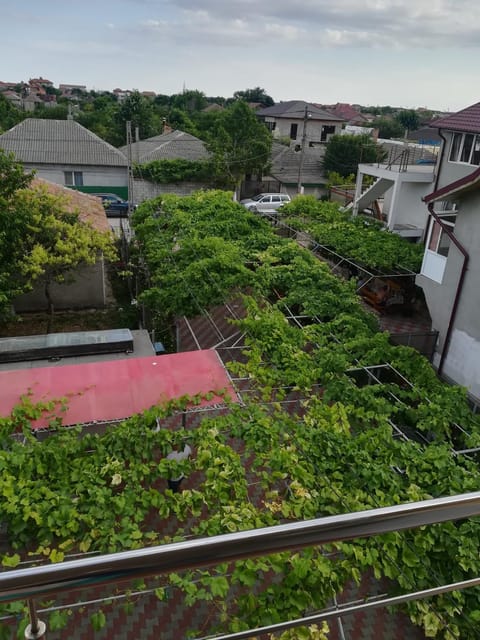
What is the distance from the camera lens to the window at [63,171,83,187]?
25569 mm

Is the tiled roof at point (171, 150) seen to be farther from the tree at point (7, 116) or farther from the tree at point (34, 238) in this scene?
the tree at point (34, 238)

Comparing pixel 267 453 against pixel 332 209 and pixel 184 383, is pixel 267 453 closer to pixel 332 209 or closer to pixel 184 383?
pixel 184 383

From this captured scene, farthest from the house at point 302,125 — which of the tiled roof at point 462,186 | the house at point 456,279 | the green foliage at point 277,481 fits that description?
the green foliage at point 277,481

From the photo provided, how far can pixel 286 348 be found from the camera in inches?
297

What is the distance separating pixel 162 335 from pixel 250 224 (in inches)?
177

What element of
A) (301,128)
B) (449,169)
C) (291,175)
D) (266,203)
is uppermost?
(301,128)

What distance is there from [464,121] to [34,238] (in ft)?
37.8

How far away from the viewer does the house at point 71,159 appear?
82.8ft

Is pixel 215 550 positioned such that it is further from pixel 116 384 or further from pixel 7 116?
pixel 7 116

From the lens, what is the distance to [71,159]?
25.3 metres

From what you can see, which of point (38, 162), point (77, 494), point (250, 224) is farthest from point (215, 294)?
point (38, 162)

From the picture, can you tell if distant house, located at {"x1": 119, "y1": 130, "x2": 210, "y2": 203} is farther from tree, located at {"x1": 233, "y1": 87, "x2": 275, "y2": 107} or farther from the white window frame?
tree, located at {"x1": 233, "y1": 87, "x2": 275, "y2": 107}

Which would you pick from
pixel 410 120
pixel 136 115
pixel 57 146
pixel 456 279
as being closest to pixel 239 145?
pixel 57 146

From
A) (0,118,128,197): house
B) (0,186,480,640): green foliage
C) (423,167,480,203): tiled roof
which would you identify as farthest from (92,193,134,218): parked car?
(0,186,480,640): green foliage
